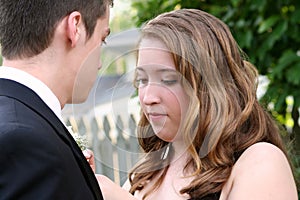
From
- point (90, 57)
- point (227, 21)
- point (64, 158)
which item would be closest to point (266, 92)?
point (227, 21)

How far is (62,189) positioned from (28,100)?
10.7 inches

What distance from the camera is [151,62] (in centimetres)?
263

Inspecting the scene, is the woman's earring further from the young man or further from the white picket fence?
the young man

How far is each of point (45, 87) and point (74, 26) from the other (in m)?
0.19

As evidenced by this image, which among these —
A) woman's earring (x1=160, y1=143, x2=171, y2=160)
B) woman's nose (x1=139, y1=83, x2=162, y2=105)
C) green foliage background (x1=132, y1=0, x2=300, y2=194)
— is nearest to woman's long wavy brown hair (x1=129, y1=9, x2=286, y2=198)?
woman's nose (x1=139, y1=83, x2=162, y2=105)

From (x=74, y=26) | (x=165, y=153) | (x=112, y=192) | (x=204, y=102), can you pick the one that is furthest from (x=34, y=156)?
(x=165, y=153)

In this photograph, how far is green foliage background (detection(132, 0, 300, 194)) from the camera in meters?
4.05

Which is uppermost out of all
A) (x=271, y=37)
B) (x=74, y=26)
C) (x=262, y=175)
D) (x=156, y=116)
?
(x=74, y=26)

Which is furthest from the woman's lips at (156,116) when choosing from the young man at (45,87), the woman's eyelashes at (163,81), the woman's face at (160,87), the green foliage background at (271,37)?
the green foliage background at (271,37)

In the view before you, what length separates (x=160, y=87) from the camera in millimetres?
2602

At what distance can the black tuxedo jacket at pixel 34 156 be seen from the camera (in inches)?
66.7

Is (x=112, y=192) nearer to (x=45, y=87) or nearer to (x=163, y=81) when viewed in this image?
(x=163, y=81)

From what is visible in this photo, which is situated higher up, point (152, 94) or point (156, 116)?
point (152, 94)

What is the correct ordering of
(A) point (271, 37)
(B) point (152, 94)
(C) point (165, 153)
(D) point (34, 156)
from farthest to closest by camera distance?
1. (A) point (271, 37)
2. (C) point (165, 153)
3. (B) point (152, 94)
4. (D) point (34, 156)
